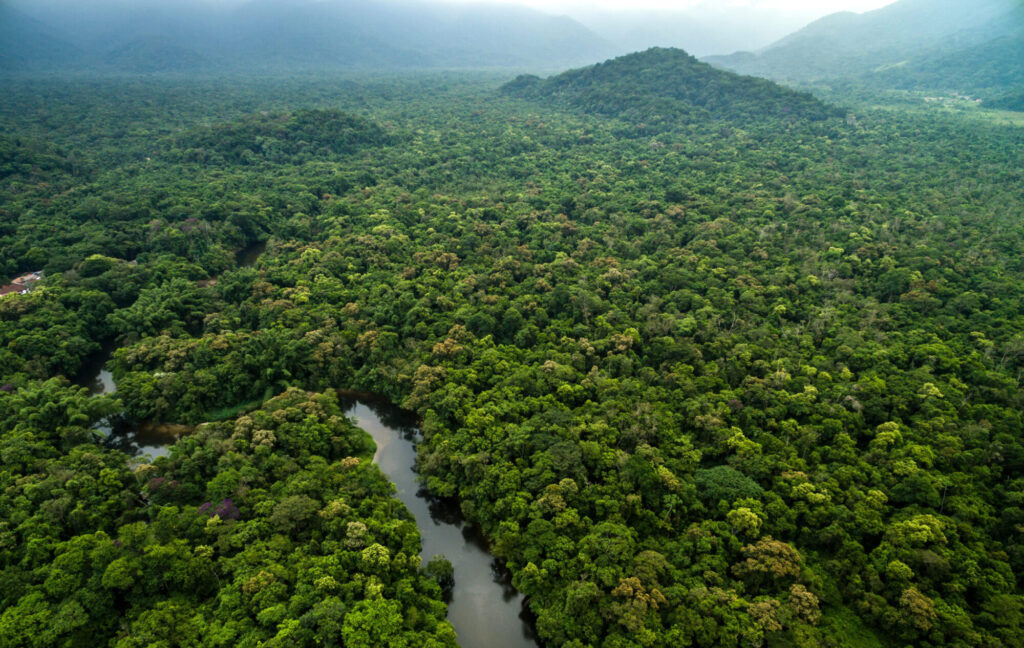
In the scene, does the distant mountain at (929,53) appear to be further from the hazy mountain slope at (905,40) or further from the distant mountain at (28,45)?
the distant mountain at (28,45)

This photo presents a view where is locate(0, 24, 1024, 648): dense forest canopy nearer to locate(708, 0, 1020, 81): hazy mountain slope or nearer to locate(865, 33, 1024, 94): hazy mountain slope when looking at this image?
locate(865, 33, 1024, 94): hazy mountain slope

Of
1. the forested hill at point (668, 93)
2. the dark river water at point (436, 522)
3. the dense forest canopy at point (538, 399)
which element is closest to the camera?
the dense forest canopy at point (538, 399)

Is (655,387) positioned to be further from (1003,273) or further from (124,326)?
(124,326)

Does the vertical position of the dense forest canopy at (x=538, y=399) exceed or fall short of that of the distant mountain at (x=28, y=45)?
it falls short

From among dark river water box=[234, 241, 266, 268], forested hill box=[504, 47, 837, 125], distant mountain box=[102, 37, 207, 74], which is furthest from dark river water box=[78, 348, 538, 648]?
distant mountain box=[102, 37, 207, 74]

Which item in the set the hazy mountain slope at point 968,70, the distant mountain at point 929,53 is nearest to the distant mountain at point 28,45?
the distant mountain at point 929,53

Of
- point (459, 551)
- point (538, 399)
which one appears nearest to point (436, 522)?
point (459, 551)

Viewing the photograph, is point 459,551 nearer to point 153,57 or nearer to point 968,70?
point 968,70
